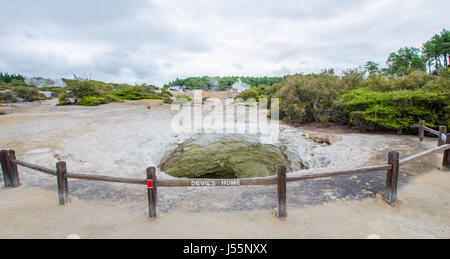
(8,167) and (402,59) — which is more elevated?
(402,59)

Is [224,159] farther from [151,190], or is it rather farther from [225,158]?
[151,190]

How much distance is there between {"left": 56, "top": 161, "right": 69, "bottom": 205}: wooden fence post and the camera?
4160 mm

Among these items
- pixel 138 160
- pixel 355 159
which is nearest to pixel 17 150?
pixel 138 160

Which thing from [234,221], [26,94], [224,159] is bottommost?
[224,159]

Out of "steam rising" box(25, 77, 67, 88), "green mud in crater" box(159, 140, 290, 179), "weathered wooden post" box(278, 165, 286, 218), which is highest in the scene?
"steam rising" box(25, 77, 67, 88)

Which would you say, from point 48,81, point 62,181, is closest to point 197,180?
point 62,181

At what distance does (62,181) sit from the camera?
4.23m

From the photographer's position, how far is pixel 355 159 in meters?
7.09

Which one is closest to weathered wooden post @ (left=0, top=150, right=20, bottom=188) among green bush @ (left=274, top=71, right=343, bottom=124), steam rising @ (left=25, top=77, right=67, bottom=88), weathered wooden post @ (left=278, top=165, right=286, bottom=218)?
weathered wooden post @ (left=278, top=165, right=286, bottom=218)

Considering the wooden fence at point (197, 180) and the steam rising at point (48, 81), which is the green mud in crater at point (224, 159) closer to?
the wooden fence at point (197, 180)

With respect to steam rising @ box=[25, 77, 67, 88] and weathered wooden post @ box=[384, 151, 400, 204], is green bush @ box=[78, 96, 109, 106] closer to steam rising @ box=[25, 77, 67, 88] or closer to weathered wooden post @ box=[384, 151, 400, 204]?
weathered wooden post @ box=[384, 151, 400, 204]

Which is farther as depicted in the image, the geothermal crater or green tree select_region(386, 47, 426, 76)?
green tree select_region(386, 47, 426, 76)

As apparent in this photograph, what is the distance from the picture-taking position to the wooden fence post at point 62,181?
13.6 ft
